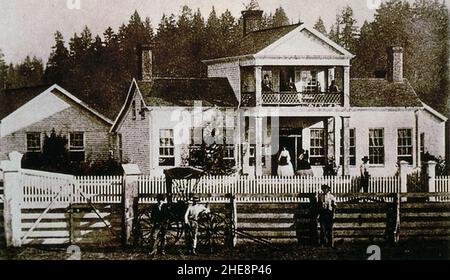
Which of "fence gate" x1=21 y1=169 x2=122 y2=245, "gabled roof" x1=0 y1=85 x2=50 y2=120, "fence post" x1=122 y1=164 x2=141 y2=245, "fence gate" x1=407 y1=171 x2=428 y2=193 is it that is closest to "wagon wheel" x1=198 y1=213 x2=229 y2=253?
"fence post" x1=122 y1=164 x2=141 y2=245

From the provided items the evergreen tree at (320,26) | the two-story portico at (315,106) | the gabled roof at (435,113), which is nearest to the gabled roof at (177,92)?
the two-story portico at (315,106)

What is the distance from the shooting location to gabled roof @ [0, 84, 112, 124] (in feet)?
34.9

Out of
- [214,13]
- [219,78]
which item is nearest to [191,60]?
[219,78]

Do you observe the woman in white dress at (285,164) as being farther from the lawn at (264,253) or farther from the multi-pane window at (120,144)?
the multi-pane window at (120,144)

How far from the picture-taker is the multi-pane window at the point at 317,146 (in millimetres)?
13480

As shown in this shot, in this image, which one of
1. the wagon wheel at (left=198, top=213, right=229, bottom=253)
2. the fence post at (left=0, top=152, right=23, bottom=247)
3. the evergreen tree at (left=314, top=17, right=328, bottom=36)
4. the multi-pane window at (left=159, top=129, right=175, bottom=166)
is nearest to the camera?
the wagon wheel at (left=198, top=213, right=229, bottom=253)

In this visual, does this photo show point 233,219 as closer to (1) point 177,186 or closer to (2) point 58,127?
(1) point 177,186

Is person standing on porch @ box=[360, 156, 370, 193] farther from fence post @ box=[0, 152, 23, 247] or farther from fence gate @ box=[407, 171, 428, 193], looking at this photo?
fence post @ box=[0, 152, 23, 247]

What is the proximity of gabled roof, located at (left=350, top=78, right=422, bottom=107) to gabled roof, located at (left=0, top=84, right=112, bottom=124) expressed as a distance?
191 inches

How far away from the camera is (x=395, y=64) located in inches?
489

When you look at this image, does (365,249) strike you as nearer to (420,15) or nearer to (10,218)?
(420,15)

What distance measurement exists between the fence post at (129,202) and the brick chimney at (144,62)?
1.88 meters

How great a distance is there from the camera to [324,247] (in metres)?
10.6
